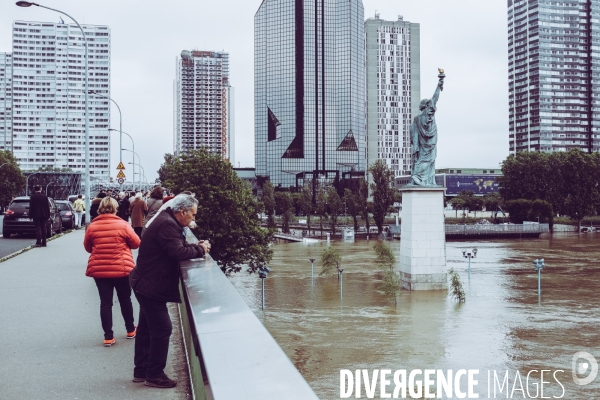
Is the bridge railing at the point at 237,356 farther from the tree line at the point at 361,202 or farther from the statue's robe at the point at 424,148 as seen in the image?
the tree line at the point at 361,202

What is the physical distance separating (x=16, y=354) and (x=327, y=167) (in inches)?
5678

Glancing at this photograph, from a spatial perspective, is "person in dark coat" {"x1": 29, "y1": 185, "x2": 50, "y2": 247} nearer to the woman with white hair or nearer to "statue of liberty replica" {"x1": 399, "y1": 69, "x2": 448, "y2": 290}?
the woman with white hair

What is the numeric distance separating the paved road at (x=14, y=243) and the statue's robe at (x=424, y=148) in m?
18.0

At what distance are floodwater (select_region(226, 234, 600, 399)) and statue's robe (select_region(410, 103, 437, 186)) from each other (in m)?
5.92

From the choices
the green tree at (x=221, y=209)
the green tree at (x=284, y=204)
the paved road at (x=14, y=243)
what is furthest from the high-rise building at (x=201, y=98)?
the paved road at (x=14, y=243)

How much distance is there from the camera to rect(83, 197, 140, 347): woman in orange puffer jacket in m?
6.43

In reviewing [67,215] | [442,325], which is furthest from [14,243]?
[442,325]

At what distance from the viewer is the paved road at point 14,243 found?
16956 mm

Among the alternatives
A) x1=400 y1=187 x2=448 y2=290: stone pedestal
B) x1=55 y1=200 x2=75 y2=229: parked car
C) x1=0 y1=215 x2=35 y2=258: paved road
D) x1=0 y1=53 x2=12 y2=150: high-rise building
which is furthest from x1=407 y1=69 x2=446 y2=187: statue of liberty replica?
x1=0 y1=53 x2=12 y2=150: high-rise building

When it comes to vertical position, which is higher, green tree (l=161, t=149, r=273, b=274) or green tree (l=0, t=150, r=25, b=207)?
green tree (l=0, t=150, r=25, b=207)

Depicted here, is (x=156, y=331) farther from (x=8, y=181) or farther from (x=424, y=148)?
(x=8, y=181)

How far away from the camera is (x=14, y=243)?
1962 centimetres

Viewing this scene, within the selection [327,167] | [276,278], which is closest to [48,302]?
[276,278]

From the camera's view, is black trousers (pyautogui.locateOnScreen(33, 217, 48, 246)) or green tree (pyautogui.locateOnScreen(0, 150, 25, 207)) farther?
green tree (pyautogui.locateOnScreen(0, 150, 25, 207))
